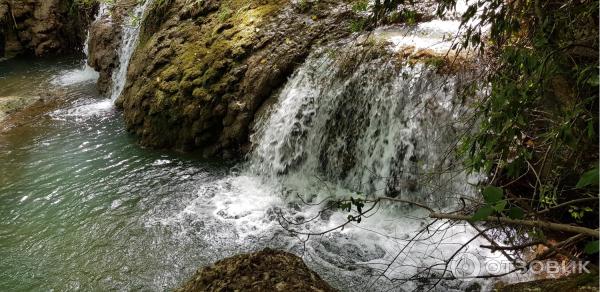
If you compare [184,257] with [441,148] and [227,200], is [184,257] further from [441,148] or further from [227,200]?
[441,148]

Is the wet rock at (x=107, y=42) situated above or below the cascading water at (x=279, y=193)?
above

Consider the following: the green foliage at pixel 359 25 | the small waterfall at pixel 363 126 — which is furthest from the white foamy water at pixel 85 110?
the green foliage at pixel 359 25

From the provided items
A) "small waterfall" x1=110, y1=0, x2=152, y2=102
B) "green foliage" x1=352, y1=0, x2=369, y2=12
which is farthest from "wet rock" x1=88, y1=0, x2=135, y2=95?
"green foliage" x1=352, y1=0, x2=369, y2=12

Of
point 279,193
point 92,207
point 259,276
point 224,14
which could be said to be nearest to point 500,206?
point 259,276

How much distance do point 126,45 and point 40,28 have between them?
5769 millimetres

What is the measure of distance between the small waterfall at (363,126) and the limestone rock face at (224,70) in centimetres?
40

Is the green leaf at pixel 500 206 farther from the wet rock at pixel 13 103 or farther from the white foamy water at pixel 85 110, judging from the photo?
the wet rock at pixel 13 103

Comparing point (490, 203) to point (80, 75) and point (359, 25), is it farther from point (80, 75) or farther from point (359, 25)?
point (80, 75)

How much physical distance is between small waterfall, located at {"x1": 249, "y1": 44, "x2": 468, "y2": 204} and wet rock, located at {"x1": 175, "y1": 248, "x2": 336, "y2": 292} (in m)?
2.47

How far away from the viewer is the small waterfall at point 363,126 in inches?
204

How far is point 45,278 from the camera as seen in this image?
4.66 m

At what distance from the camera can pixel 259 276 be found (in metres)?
2.58

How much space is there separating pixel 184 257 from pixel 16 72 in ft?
35.9

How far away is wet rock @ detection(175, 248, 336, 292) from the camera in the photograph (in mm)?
2512
